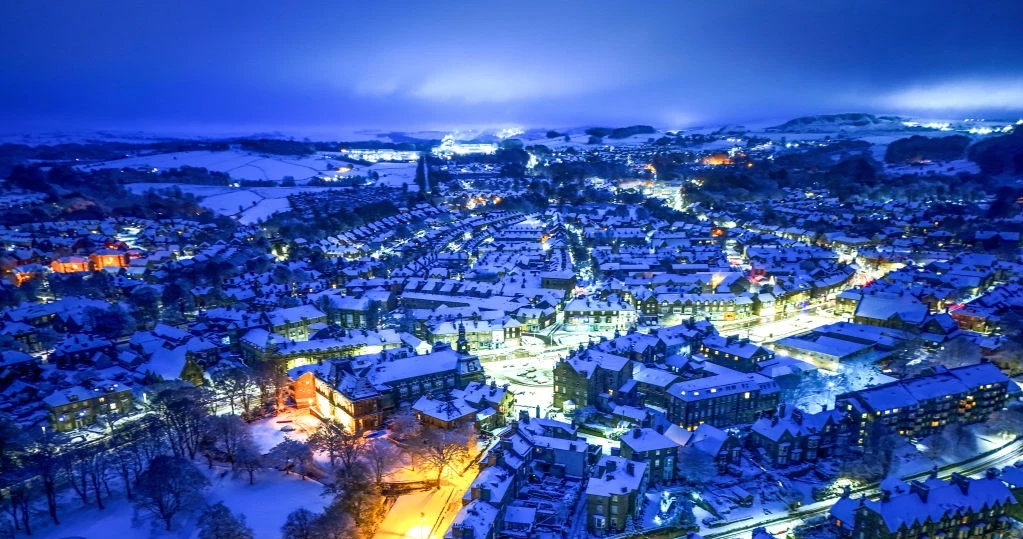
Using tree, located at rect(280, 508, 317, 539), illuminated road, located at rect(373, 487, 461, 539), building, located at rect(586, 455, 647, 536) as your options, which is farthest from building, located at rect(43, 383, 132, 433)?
building, located at rect(586, 455, 647, 536)

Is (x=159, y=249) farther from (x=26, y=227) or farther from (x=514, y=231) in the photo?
(x=514, y=231)

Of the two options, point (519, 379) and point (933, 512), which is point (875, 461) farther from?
point (519, 379)

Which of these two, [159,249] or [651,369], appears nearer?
[651,369]

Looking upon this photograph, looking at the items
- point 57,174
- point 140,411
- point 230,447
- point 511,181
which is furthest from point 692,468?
point 57,174

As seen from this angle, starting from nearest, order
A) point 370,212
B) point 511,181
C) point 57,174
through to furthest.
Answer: point 370,212
point 57,174
point 511,181

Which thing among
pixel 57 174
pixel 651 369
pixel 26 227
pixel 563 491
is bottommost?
pixel 563 491

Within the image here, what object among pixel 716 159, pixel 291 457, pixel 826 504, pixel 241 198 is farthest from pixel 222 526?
pixel 716 159

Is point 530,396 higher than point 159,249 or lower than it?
lower

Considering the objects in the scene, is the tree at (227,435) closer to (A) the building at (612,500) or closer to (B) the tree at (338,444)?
(B) the tree at (338,444)

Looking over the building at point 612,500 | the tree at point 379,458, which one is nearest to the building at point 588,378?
the building at point 612,500
